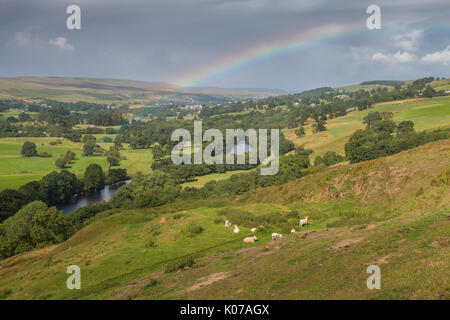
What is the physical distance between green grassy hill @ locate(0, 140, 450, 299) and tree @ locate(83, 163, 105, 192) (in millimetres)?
65875

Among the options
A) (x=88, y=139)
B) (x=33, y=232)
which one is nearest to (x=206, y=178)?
(x=33, y=232)

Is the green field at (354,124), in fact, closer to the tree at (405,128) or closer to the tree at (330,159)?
the tree at (405,128)

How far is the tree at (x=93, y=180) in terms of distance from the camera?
107438 mm

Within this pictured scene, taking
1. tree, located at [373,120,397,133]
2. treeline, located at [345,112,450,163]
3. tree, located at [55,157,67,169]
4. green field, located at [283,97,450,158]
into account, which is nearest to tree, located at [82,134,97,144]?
tree, located at [55,157,67,169]

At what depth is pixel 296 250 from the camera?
70.8 ft

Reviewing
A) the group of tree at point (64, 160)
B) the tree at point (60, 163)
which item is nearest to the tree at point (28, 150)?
the group of tree at point (64, 160)

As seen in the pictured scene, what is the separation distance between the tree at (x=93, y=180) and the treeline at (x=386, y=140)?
274 feet

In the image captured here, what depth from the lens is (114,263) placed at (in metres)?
27.5

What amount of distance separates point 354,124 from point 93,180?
111432 millimetres

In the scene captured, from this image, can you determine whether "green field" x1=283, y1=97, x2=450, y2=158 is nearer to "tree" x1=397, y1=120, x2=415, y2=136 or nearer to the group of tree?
"tree" x1=397, y1=120, x2=415, y2=136

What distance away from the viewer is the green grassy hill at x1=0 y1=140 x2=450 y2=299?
595 inches

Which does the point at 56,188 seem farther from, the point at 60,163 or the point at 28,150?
the point at 28,150

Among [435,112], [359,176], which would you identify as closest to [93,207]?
[359,176]
